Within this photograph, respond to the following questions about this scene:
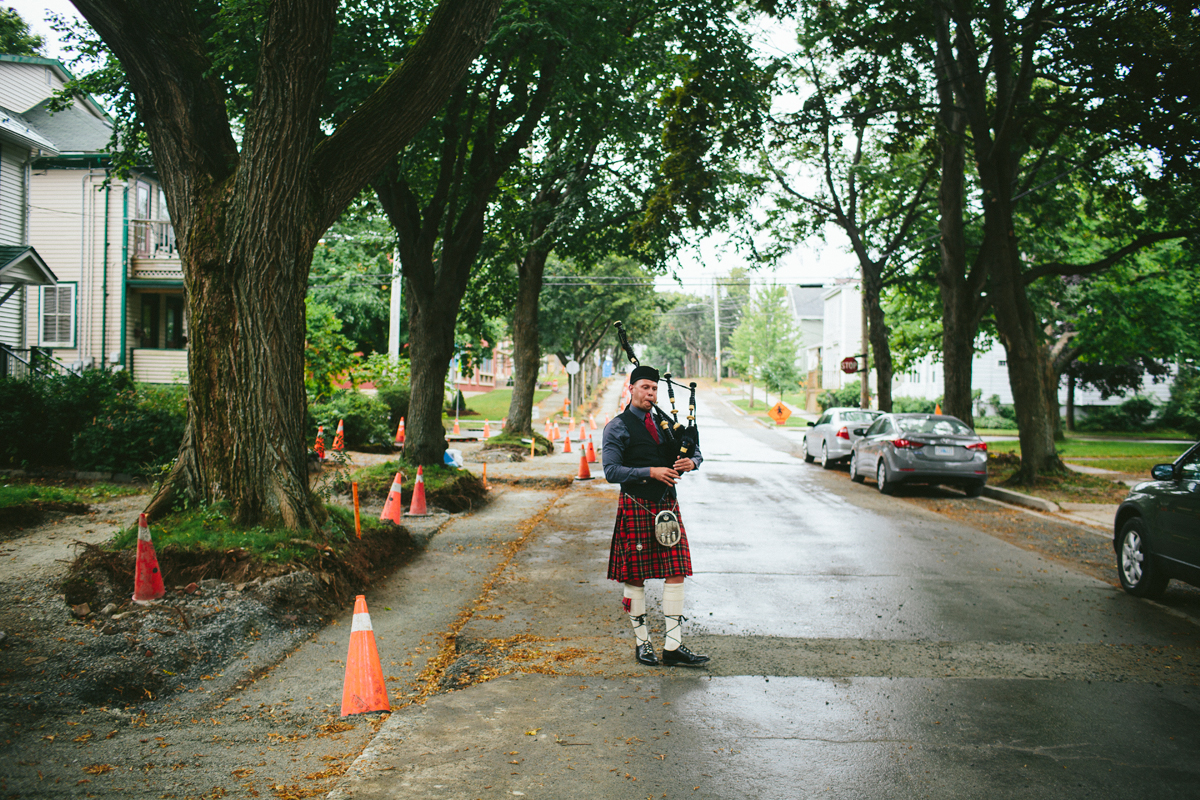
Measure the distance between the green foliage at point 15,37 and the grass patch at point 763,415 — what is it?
3147 cm

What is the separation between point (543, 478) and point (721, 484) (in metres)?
3.73

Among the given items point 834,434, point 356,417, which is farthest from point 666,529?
point 356,417

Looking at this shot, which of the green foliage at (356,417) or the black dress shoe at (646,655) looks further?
the green foliage at (356,417)

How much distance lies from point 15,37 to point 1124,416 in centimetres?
4645

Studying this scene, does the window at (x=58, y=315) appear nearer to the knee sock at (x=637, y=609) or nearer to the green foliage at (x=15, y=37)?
the green foliage at (x=15, y=37)

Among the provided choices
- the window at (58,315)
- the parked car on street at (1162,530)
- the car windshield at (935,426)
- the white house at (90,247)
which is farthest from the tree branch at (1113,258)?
the window at (58,315)

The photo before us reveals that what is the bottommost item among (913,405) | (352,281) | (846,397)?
(913,405)

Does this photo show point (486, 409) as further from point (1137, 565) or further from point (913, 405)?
point (1137, 565)

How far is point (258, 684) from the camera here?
5.23 m

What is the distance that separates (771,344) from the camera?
59.6 m

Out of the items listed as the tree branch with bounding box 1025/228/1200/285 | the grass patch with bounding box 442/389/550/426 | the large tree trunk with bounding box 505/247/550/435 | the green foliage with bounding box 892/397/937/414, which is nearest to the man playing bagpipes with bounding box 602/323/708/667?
the tree branch with bounding box 1025/228/1200/285

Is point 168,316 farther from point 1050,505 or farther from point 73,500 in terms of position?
point 1050,505

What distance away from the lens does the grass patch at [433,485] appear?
488 inches

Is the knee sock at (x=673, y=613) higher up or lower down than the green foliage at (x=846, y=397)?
lower down
